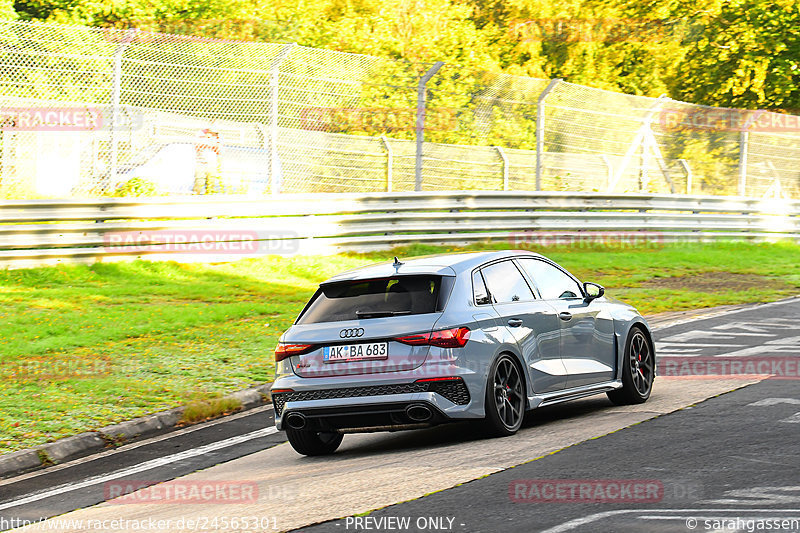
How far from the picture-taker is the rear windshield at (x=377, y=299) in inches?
325

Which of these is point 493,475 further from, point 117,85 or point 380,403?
point 117,85

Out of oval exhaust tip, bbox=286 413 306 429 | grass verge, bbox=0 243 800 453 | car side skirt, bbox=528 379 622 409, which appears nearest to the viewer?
oval exhaust tip, bbox=286 413 306 429

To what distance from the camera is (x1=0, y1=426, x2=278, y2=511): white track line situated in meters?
7.63

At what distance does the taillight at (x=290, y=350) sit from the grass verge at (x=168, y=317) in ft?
5.98

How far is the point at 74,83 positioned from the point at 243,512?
11.5 m

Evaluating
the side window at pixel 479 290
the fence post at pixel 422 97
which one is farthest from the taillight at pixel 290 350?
the fence post at pixel 422 97

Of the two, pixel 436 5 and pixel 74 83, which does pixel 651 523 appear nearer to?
pixel 74 83

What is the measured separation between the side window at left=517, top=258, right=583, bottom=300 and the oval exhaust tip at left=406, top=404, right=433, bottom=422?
6.07 feet

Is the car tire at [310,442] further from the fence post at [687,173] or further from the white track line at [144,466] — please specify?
the fence post at [687,173]

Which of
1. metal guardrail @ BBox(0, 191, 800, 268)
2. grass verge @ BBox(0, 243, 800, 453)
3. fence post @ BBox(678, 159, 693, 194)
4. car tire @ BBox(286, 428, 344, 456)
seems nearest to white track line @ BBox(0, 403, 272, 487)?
grass verge @ BBox(0, 243, 800, 453)

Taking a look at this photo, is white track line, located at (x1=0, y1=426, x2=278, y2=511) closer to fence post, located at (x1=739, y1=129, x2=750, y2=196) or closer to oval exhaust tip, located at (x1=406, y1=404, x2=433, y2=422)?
oval exhaust tip, located at (x1=406, y1=404, x2=433, y2=422)

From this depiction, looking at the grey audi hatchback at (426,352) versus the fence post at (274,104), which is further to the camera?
the fence post at (274,104)

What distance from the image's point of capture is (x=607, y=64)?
42000 millimetres

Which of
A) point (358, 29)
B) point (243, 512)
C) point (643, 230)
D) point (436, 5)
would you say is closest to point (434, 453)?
point (243, 512)
